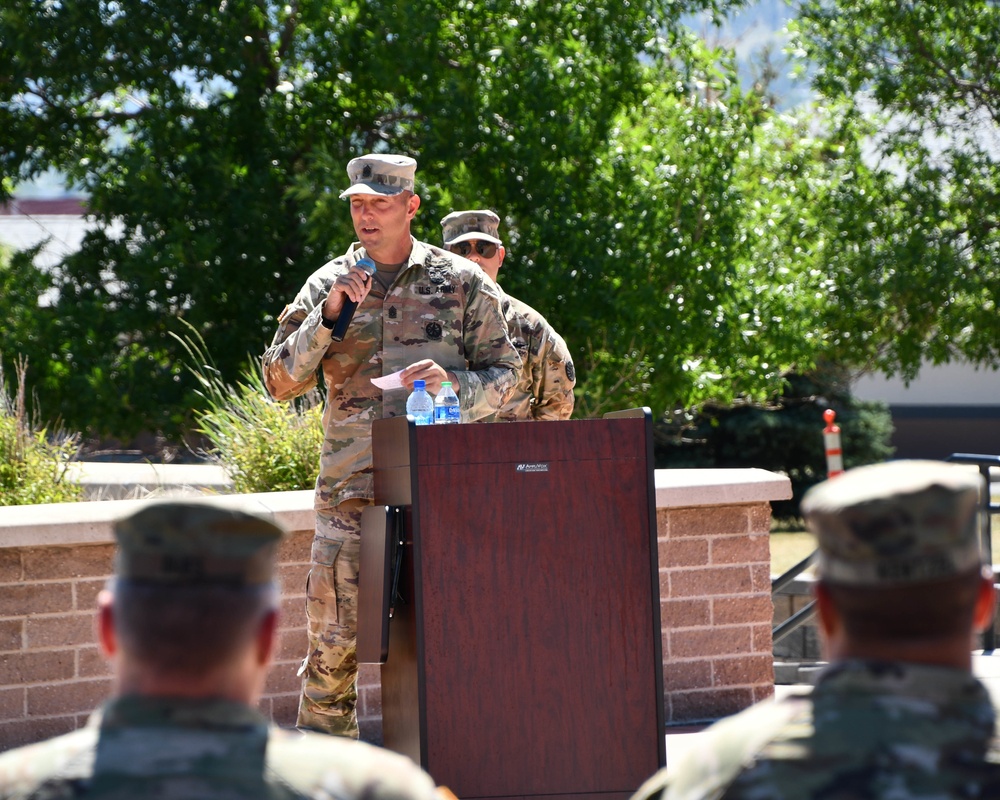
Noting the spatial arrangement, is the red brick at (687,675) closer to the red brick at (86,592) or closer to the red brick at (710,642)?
the red brick at (710,642)

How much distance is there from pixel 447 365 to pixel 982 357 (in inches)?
510

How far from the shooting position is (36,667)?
217 inches

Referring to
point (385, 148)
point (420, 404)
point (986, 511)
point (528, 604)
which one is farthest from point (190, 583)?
point (385, 148)

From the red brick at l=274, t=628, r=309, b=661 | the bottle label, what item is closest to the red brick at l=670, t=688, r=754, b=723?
the red brick at l=274, t=628, r=309, b=661

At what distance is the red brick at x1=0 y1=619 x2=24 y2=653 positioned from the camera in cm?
547

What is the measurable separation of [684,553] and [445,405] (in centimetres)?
233

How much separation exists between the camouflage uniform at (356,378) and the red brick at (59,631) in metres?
1.39

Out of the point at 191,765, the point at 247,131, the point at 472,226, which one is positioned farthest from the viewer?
the point at 247,131

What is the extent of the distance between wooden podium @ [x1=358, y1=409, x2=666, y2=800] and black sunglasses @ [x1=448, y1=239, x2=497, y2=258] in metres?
2.82

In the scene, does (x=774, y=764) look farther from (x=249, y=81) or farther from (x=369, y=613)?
(x=249, y=81)

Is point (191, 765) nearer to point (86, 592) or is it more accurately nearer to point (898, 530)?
point (898, 530)

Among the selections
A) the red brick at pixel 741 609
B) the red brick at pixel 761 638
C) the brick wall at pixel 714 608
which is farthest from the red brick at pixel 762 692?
the red brick at pixel 741 609

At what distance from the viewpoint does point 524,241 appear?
1168 cm

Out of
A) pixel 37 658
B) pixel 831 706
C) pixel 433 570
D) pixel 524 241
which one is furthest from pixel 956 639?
pixel 524 241
